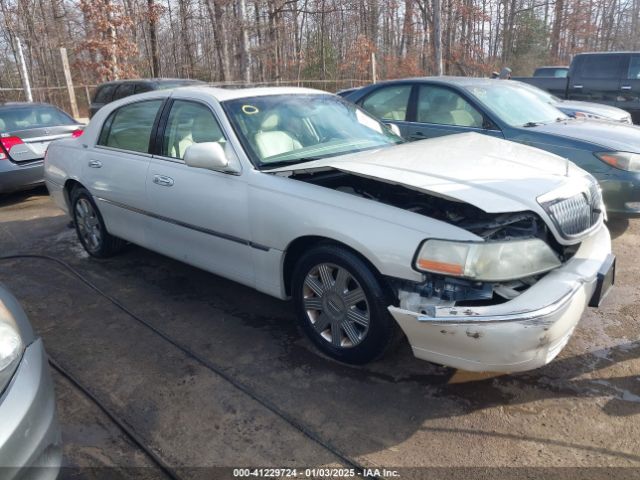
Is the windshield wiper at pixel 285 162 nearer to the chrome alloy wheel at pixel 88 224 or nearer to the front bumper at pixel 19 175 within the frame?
the chrome alloy wheel at pixel 88 224

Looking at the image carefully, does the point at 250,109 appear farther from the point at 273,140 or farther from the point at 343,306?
the point at 343,306

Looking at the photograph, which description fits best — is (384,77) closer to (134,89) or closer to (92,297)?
(134,89)

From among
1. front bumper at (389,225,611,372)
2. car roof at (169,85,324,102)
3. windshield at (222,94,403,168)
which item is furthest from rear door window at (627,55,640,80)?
front bumper at (389,225,611,372)

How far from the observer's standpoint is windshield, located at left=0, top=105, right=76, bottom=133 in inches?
308

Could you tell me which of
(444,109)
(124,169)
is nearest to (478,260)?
(124,169)

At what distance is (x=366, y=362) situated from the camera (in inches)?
120

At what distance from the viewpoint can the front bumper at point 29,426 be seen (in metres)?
1.76

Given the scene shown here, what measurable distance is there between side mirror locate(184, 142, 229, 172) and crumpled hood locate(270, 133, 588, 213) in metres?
0.38

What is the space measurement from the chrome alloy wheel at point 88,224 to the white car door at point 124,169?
10.6 inches

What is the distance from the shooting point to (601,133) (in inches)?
213

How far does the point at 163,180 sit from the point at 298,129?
111cm

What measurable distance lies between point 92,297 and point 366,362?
251 centimetres

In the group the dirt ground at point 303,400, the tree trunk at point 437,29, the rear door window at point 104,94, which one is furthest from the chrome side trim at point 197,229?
the tree trunk at point 437,29

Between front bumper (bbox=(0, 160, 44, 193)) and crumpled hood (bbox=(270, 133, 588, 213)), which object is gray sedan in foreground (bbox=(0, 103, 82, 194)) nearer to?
front bumper (bbox=(0, 160, 44, 193))
